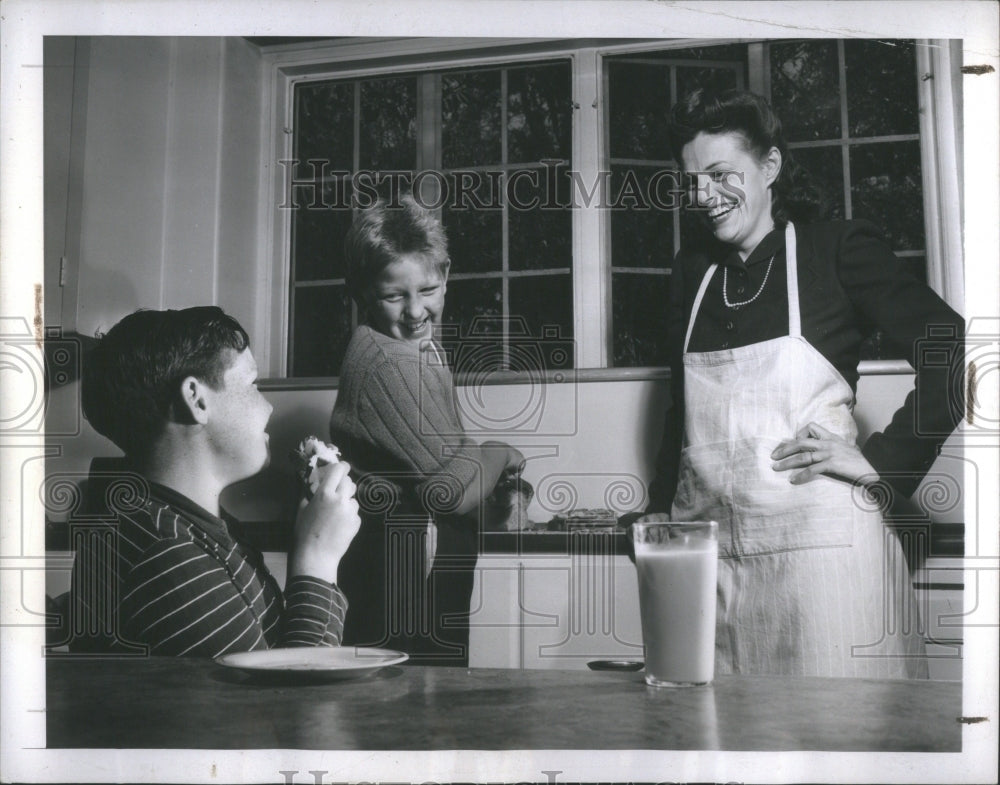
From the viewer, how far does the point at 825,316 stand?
4.11ft

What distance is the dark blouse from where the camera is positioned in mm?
1252

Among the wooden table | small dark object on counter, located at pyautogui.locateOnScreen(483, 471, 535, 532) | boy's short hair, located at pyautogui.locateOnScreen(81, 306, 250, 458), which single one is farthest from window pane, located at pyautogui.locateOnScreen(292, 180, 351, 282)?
the wooden table

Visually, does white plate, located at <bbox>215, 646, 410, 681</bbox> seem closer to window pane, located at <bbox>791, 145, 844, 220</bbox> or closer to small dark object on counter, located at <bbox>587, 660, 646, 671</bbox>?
small dark object on counter, located at <bbox>587, 660, 646, 671</bbox>

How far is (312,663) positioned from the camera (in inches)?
38.8

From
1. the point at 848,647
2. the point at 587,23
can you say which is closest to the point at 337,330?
the point at 587,23

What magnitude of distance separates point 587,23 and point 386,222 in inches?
15.4

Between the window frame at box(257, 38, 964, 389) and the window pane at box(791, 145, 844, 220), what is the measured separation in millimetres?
114

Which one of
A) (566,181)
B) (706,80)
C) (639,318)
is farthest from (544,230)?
(706,80)

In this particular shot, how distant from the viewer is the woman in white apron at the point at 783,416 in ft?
4.01

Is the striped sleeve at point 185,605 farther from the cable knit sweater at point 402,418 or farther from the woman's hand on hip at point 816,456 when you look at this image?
the woman's hand on hip at point 816,456

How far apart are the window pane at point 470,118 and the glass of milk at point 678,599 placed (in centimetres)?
64

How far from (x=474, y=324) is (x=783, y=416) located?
16.7 inches

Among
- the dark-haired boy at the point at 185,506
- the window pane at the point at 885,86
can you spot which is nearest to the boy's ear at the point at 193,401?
the dark-haired boy at the point at 185,506

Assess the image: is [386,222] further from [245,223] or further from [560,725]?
[560,725]
